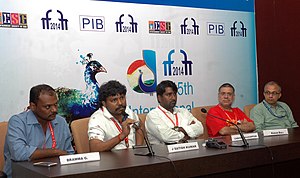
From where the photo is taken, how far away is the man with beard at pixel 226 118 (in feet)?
13.1

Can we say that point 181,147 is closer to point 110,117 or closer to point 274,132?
point 110,117

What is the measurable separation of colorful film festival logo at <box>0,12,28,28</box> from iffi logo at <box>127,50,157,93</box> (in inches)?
46.0

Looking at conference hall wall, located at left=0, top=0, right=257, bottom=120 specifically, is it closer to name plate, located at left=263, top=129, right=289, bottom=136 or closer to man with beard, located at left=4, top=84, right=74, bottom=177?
man with beard, located at left=4, top=84, right=74, bottom=177

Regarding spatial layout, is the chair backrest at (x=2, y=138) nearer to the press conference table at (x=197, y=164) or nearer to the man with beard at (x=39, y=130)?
the man with beard at (x=39, y=130)

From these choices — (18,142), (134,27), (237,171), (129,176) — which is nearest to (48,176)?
(129,176)

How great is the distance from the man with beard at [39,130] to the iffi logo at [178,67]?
1.97 m

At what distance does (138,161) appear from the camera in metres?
2.51

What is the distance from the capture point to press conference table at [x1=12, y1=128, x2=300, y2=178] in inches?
91.2

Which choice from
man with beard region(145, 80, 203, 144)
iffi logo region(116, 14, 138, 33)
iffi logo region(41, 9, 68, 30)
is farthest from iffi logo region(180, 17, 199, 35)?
iffi logo region(41, 9, 68, 30)

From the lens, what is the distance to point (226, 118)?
13.5ft

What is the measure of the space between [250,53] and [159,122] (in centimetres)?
236

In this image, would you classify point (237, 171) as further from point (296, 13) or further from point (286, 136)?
point (296, 13)

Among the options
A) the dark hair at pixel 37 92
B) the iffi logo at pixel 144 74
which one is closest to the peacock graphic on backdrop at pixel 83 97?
the iffi logo at pixel 144 74

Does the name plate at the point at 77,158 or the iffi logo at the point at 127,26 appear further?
the iffi logo at the point at 127,26
